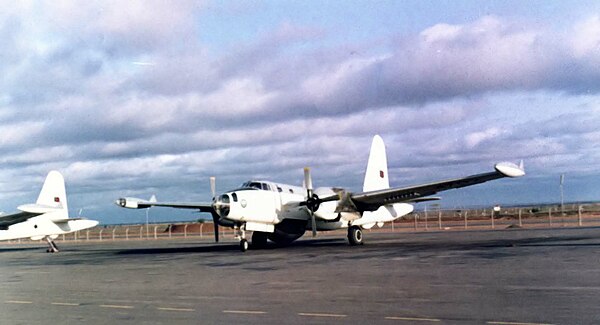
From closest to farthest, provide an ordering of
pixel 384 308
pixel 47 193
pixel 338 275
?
1. pixel 384 308
2. pixel 338 275
3. pixel 47 193

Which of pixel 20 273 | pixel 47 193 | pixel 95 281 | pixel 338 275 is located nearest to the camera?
pixel 338 275

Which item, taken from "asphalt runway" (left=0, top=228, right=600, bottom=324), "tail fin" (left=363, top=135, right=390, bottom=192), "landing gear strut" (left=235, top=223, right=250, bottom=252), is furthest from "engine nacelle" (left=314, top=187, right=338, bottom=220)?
"asphalt runway" (left=0, top=228, right=600, bottom=324)

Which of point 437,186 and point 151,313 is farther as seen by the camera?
point 437,186

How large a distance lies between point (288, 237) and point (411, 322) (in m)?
26.7

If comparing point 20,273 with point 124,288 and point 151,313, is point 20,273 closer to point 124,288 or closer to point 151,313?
point 124,288

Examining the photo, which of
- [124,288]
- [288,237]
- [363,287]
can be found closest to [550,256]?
[363,287]

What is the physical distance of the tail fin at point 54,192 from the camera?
46.4 metres

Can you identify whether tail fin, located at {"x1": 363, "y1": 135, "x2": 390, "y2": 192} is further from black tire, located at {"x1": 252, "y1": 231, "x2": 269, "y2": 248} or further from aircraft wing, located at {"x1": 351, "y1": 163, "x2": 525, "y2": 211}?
black tire, located at {"x1": 252, "y1": 231, "x2": 269, "y2": 248}

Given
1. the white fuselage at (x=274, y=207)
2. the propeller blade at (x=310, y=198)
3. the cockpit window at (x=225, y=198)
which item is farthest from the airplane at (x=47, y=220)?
the propeller blade at (x=310, y=198)

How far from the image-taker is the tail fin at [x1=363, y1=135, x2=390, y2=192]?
39594 mm

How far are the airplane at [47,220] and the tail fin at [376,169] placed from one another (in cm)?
1974

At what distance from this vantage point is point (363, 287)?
14.0 m

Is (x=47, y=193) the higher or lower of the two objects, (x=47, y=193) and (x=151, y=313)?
the higher

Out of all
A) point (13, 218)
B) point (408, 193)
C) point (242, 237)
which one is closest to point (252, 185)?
point (242, 237)
